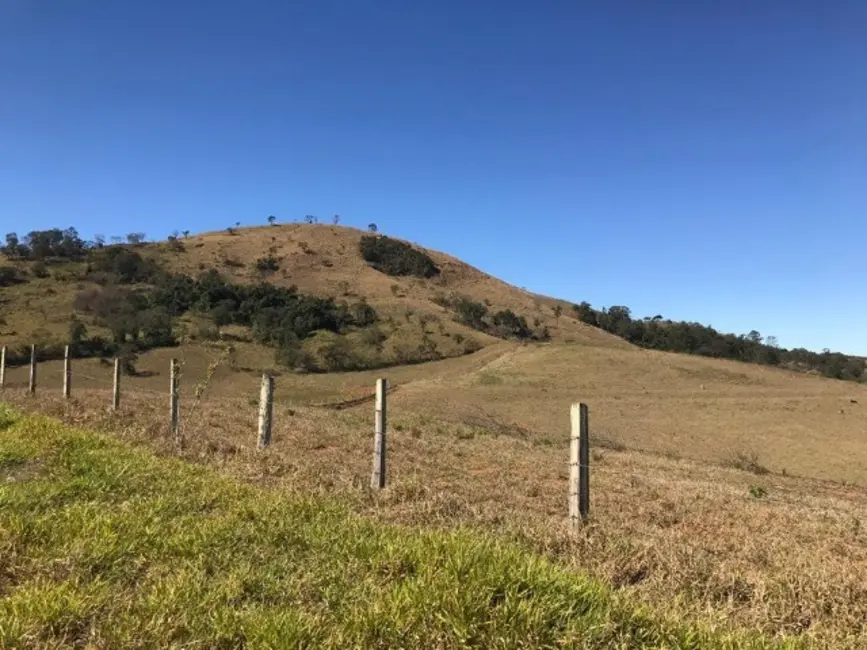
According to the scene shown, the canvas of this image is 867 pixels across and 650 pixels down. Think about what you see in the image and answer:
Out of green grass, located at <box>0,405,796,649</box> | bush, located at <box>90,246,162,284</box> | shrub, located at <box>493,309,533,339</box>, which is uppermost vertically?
bush, located at <box>90,246,162,284</box>

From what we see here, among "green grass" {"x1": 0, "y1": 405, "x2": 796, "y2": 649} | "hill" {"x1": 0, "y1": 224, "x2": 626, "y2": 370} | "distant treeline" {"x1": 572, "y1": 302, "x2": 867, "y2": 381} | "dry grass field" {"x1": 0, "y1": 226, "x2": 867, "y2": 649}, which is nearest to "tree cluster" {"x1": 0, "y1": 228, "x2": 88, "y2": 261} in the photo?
"hill" {"x1": 0, "y1": 224, "x2": 626, "y2": 370}

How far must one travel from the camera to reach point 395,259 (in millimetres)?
91250

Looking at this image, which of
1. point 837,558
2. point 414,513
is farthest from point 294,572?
point 837,558

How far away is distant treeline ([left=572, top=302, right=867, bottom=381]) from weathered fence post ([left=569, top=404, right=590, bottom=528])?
55505 millimetres

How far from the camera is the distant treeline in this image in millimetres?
63438

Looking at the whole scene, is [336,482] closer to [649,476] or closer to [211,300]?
[649,476]

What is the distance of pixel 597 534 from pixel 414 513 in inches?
67.9

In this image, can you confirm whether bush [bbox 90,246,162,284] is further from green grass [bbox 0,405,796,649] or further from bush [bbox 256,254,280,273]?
green grass [bbox 0,405,796,649]

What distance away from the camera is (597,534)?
6.45 metres

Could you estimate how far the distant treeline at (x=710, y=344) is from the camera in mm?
63438

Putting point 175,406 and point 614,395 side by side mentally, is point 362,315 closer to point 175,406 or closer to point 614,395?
point 614,395

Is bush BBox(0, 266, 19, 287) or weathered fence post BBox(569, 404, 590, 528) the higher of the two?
bush BBox(0, 266, 19, 287)

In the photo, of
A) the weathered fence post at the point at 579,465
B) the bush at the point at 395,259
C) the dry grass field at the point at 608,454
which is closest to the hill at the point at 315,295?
the bush at the point at 395,259

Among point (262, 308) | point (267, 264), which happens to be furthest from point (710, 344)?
point (267, 264)
